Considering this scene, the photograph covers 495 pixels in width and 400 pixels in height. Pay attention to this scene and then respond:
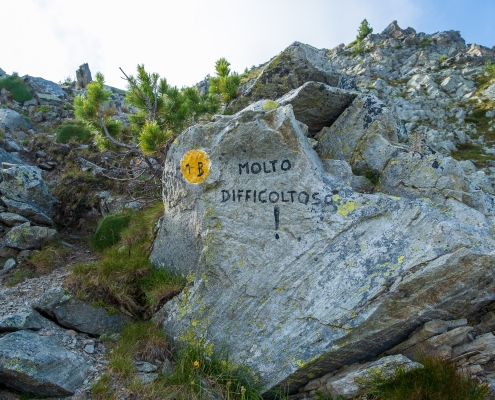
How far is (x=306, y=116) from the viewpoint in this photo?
1023cm

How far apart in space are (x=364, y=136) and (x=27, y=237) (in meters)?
10.1

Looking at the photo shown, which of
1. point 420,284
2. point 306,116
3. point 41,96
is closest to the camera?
point 420,284

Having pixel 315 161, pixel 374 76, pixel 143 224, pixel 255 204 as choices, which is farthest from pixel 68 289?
pixel 374 76

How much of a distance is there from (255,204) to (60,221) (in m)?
8.76

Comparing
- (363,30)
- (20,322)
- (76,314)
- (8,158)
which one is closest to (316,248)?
Answer: (76,314)

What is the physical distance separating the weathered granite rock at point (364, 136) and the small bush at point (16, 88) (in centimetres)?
2280

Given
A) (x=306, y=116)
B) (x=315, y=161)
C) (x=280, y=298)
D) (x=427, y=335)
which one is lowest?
(x=427, y=335)

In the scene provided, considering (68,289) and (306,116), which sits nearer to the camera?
(68,289)

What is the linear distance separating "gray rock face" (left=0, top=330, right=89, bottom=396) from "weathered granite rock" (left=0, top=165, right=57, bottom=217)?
22.9ft

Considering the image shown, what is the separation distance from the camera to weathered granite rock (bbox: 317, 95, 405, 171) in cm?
868

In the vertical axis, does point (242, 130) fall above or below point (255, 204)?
above

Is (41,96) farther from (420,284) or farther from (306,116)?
(420,284)

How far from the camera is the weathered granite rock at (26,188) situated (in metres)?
12.4

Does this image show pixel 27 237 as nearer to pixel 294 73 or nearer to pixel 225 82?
pixel 225 82
